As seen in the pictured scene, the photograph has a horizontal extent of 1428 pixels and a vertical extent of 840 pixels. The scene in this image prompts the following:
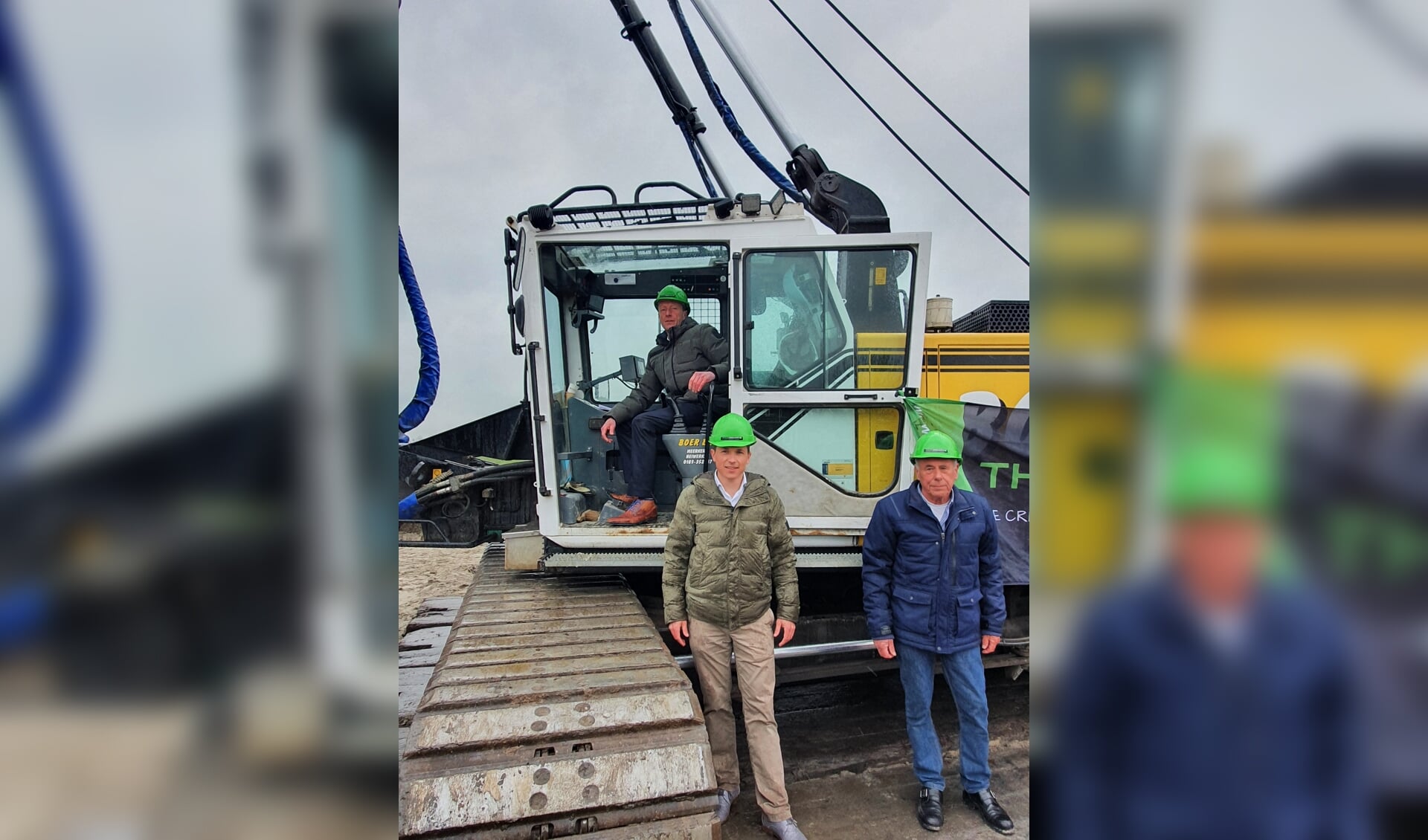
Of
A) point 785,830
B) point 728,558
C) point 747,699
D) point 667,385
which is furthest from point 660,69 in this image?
point 785,830

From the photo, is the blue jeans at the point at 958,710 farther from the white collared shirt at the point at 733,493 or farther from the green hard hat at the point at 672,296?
the green hard hat at the point at 672,296

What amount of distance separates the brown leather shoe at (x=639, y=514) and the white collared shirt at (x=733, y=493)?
121 centimetres

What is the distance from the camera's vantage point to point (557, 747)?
233cm

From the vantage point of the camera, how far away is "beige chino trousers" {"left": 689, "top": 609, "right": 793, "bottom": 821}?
2.89 metres

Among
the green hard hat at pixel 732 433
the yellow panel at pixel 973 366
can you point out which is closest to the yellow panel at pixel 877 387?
the yellow panel at pixel 973 366

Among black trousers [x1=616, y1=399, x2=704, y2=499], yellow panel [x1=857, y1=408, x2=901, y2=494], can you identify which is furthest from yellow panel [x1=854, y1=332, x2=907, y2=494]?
black trousers [x1=616, y1=399, x2=704, y2=499]

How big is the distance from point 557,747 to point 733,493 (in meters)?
1.21
